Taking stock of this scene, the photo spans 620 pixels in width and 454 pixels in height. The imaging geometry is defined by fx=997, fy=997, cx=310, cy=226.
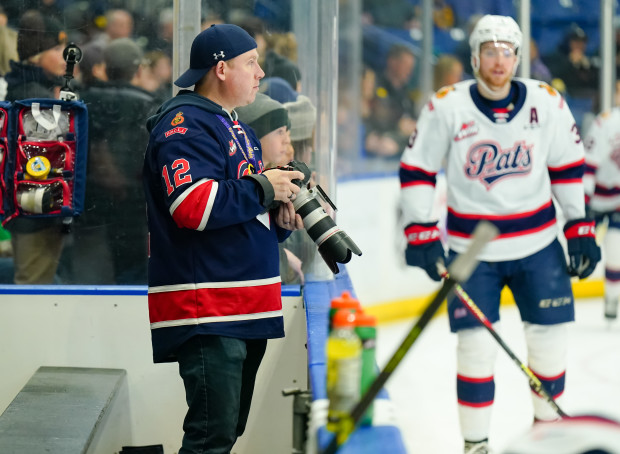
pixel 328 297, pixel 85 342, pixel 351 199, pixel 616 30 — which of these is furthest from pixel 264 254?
pixel 616 30

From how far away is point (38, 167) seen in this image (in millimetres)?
2893

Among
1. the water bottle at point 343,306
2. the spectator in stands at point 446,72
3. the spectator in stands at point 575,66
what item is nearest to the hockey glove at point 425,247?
the water bottle at point 343,306

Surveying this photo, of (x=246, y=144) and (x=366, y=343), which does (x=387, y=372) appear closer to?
(x=366, y=343)

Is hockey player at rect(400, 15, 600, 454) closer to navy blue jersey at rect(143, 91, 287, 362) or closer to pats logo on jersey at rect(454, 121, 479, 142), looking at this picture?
pats logo on jersey at rect(454, 121, 479, 142)

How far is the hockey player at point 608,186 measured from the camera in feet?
17.0

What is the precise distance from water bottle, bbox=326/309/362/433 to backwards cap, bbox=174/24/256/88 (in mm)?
860

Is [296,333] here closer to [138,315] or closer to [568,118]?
[138,315]

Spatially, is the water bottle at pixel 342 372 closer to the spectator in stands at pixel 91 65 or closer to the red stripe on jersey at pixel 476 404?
the red stripe on jersey at pixel 476 404

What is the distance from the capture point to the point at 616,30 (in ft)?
22.3

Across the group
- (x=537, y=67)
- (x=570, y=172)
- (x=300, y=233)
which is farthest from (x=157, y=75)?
(x=537, y=67)

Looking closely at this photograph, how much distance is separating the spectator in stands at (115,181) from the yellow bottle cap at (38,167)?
15 centimetres

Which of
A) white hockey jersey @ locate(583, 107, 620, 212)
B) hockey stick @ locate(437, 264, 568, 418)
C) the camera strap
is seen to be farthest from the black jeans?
white hockey jersey @ locate(583, 107, 620, 212)

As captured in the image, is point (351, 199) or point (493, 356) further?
point (351, 199)

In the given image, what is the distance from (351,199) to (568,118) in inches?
91.9
